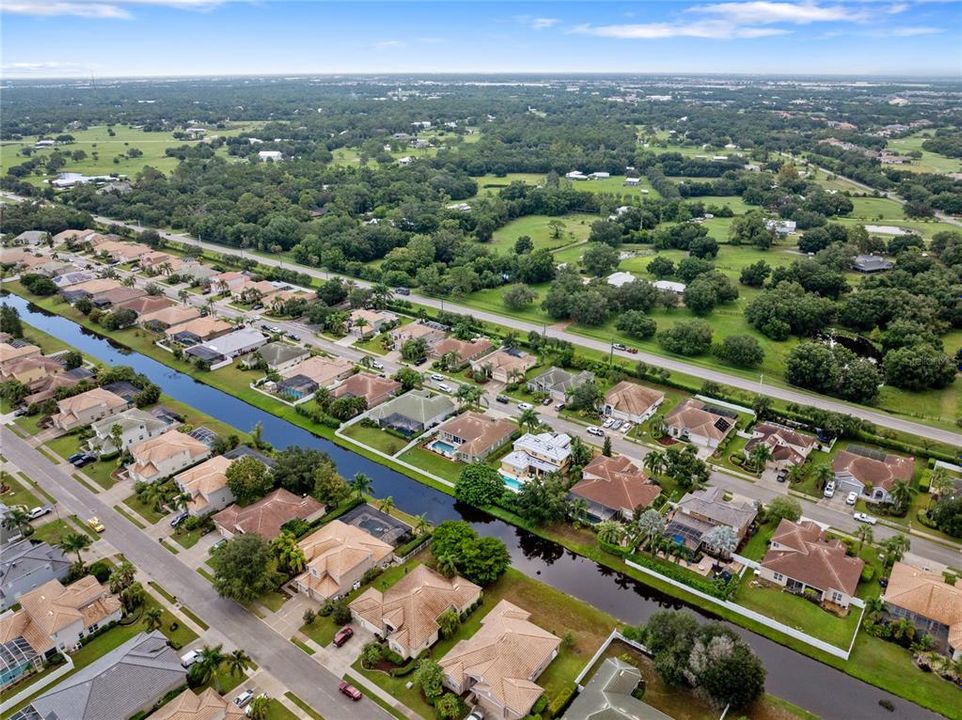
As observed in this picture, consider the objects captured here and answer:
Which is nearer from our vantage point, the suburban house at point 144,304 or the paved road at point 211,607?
the paved road at point 211,607

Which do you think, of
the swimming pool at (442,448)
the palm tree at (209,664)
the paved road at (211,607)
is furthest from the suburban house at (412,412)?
the palm tree at (209,664)

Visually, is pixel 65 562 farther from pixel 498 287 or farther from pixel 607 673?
pixel 498 287

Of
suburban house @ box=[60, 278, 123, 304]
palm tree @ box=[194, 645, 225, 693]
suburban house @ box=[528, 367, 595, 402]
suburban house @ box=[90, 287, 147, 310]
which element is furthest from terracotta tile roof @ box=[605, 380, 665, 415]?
suburban house @ box=[60, 278, 123, 304]

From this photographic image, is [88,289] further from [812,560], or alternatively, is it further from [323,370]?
[812,560]

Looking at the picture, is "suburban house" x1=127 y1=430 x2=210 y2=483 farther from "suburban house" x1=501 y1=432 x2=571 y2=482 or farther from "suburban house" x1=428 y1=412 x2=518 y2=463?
"suburban house" x1=501 y1=432 x2=571 y2=482

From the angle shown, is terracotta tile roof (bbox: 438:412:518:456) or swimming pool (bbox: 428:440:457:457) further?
swimming pool (bbox: 428:440:457:457)

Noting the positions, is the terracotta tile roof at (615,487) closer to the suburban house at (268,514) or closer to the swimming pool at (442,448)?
the swimming pool at (442,448)

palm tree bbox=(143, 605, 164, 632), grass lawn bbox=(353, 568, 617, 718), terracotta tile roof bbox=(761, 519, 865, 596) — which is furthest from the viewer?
terracotta tile roof bbox=(761, 519, 865, 596)

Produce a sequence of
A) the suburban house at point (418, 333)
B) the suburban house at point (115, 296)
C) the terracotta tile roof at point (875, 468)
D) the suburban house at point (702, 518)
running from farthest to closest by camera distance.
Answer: the suburban house at point (115, 296), the suburban house at point (418, 333), the terracotta tile roof at point (875, 468), the suburban house at point (702, 518)
